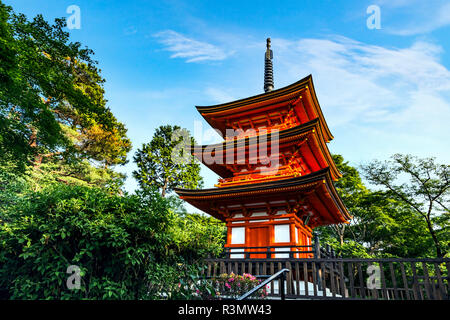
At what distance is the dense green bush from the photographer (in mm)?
4168

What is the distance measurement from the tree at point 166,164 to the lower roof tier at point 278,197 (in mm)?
15587

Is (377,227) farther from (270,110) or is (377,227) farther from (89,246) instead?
(89,246)

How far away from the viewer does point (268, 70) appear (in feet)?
62.4

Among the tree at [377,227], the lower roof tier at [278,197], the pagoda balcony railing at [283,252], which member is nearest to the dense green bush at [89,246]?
the pagoda balcony railing at [283,252]

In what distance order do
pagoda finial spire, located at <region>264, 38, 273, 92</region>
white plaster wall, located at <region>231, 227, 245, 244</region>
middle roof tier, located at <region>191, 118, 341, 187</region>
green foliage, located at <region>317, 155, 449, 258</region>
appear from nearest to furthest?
middle roof tier, located at <region>191, 118, 341, 187</region> → white plaster wall, located at <region>231, 227, 245, 244</region> → pagoda finial spire, located at <region>264, 38, 273, 92</region> → green foliage, located at <region>317, 155, 449, 258</region>

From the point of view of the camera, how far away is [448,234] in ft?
72.8

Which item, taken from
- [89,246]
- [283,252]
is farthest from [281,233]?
[89,246]

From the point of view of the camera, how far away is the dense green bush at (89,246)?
4.17 metres

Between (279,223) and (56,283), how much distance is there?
9.23 meters

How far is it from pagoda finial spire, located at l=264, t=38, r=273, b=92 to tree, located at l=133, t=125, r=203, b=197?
13332 mm

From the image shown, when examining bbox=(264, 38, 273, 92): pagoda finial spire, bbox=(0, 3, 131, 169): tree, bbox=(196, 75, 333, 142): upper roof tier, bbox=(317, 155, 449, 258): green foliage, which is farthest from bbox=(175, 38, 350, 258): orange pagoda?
bbox=(317, 155, 449, 258): green foliage

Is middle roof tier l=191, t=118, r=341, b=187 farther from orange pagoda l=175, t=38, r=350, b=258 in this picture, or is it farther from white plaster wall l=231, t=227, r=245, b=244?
white plaster wall l=231, t=227, r=245, b=244
